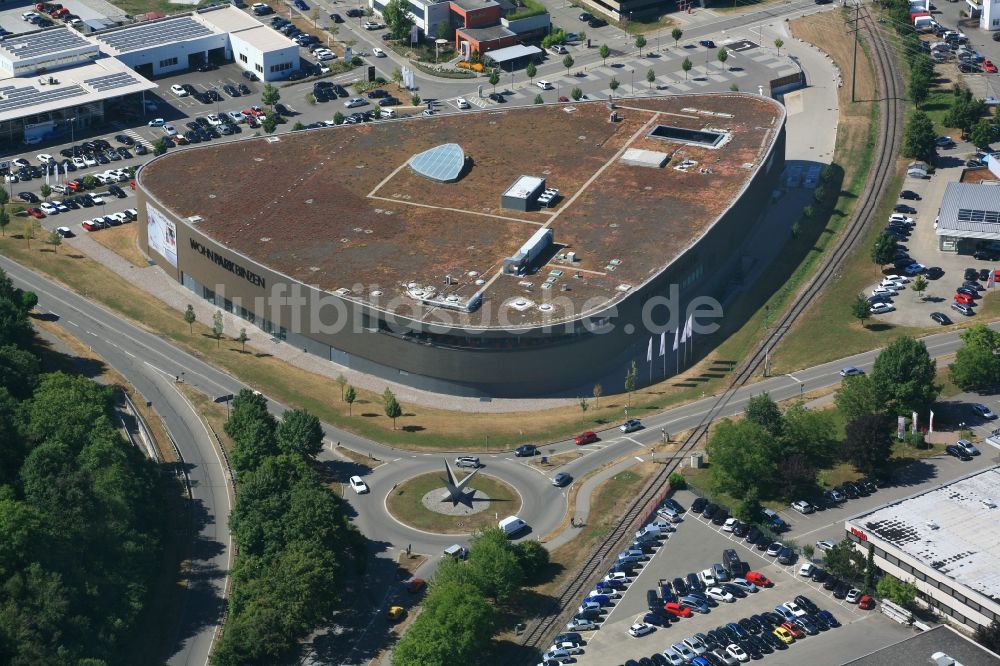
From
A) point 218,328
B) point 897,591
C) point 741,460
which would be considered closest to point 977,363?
point 741,460

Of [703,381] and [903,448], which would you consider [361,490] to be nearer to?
[703,381]

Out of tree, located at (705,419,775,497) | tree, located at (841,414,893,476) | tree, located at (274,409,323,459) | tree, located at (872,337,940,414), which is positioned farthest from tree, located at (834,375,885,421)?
tree, located at (274,409,323,459)

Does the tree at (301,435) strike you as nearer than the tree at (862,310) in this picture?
Yes

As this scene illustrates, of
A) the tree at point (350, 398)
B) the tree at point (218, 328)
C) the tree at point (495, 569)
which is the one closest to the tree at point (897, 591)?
the tree at point (495, 569)

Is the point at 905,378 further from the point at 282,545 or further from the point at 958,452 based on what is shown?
the point at 282,545

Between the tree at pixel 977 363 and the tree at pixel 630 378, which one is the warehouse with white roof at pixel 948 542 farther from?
the tree at pixel 630 378

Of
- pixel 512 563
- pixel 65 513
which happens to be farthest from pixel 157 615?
pixel 512 563

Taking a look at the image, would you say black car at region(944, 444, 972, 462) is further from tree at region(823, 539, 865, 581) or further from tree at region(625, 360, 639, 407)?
tree at region(625, 360, 639, 407)
